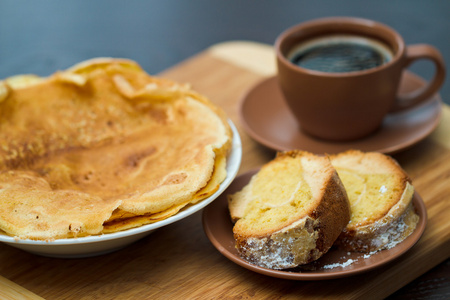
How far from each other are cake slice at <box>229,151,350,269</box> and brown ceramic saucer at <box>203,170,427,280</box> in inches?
1.1

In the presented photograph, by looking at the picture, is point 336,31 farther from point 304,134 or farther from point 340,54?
Result: point 304,134

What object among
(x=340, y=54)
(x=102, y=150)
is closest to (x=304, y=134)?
(x=340, y=54)

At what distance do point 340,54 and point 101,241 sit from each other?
1132mm

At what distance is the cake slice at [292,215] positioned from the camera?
4.98 ft

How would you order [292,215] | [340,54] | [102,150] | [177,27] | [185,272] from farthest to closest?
[177,27], [340,54], [102,150], [185,272], [292,215]

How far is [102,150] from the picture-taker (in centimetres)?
195

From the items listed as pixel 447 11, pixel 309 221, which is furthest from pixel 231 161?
pixel 447 11

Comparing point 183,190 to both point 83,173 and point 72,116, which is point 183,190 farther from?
point 72,116

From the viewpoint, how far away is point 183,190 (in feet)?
5.23

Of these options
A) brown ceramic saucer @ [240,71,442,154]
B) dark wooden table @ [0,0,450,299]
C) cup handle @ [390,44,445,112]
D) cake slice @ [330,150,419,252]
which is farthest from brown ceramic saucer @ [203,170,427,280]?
dark wooden table @ [0,0,450,299]

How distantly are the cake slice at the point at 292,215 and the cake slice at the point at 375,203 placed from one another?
0.05 metres

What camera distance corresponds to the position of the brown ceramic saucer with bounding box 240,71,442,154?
7.07 ft

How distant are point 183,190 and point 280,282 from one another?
1.16ft

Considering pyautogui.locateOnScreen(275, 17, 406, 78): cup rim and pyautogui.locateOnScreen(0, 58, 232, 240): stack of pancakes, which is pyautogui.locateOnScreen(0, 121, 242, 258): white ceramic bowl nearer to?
pyautogui.locateOnScreen(0, 58, 232, 240): stack of pancakes
